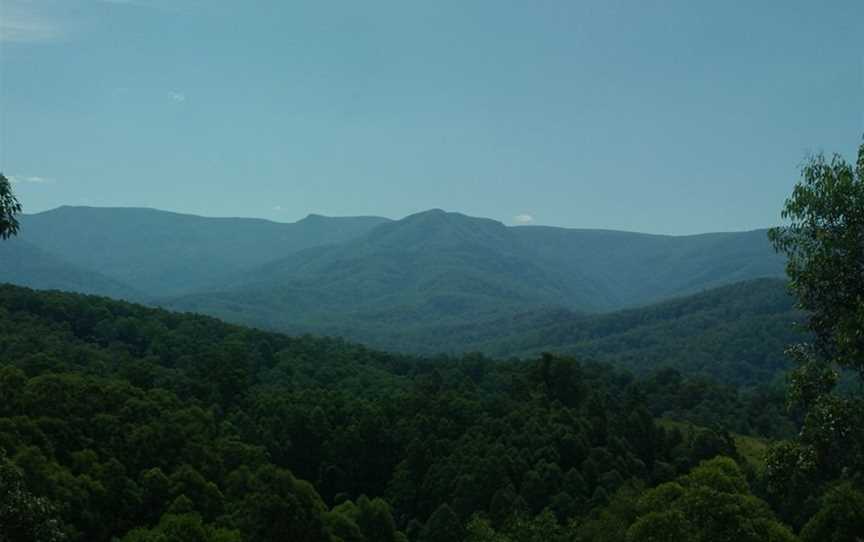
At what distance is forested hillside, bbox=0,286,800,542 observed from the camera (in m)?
44.8

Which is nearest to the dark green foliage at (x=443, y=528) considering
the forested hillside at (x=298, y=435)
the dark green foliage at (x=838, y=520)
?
the forested hillside at (x=298, y=435)

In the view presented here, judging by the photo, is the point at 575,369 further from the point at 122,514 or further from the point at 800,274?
the point at 800,274

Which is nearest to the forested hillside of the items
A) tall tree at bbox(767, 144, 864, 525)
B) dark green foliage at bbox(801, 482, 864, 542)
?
dark green foliage at bbox(801, 482, 864, 542)

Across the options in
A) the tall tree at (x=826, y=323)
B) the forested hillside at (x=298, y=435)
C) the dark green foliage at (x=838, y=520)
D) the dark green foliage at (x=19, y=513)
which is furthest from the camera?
the forested hillside at (x=298, y=435)

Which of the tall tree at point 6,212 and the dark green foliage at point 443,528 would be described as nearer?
the tall tree at point 6,212

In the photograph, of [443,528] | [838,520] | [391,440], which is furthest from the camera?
[391,440]

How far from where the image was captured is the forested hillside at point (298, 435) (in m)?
44.8

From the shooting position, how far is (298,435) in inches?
2955

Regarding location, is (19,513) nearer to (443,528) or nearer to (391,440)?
(443,528)

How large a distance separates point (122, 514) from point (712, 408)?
91.3m

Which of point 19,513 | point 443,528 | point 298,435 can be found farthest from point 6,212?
point 298,435

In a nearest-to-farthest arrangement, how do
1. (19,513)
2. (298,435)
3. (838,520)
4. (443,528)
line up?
(19,513) < (838,520) < (443,528) < (298,435)

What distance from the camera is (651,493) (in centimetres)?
3891

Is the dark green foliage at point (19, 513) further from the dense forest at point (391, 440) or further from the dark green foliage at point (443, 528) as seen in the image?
the dark green foliage at point (443, 528)
